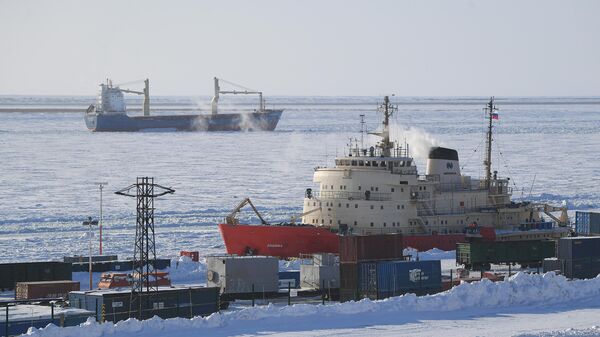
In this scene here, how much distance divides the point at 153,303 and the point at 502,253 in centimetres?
1812

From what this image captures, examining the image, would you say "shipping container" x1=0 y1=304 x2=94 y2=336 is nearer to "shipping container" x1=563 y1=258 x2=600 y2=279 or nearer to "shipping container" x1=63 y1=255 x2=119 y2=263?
"shipping container" x1=63 y1=255 x2=119 y2=263

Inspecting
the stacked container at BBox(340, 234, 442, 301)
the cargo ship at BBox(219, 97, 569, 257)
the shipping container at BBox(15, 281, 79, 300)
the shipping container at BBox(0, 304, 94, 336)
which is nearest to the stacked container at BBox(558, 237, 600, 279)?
the stacked container at BBox(340, 234, 442, 301)

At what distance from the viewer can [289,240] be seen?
57.2 m

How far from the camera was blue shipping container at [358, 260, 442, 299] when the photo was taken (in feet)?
139

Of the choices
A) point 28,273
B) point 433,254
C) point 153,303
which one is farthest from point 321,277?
point 433,254

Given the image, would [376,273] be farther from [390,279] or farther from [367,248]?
[367,248]

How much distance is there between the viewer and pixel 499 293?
131 ft

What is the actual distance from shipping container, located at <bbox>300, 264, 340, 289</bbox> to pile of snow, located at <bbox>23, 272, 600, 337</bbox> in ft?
17.6

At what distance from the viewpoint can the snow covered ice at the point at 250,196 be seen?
35.9 meters

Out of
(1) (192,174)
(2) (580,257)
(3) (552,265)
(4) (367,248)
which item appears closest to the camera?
(4) (367,248)

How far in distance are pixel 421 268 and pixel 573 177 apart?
52.3 meters

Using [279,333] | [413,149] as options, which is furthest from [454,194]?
[279,333]

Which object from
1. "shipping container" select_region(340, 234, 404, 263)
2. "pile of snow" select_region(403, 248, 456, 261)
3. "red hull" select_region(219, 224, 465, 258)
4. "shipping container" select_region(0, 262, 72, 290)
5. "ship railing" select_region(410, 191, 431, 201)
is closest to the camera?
"shipping container" select_region(340, 234, 404, 263)

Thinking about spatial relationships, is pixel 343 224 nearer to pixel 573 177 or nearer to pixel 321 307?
pixel 321 307
